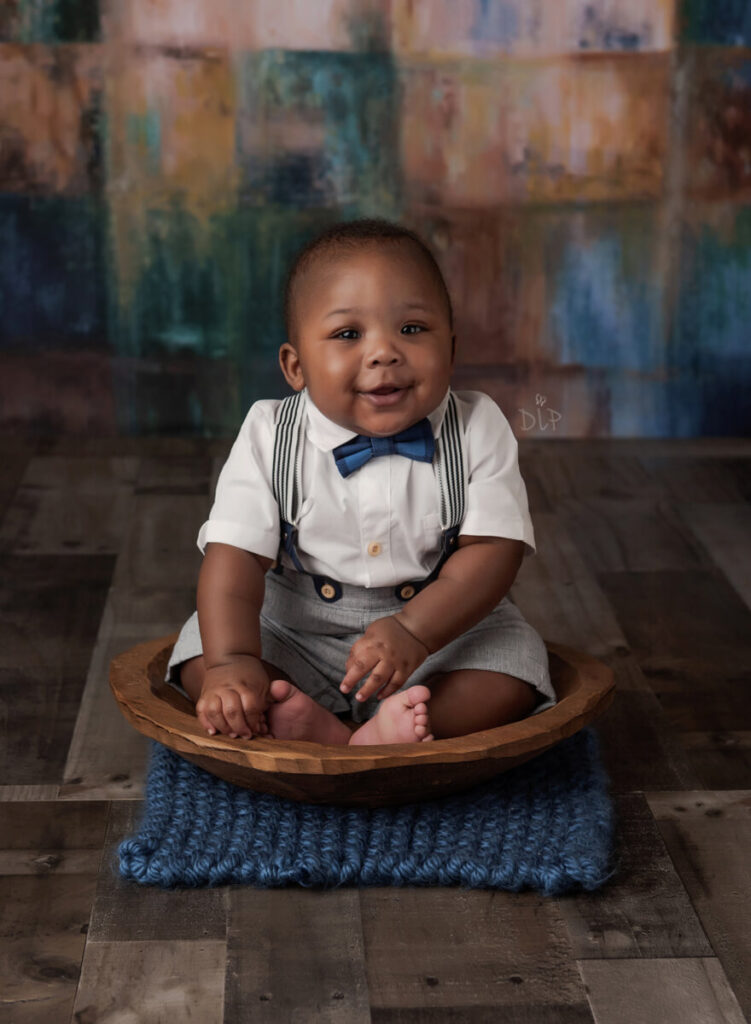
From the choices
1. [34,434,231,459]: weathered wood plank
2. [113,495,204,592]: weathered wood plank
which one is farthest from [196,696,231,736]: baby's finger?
[34,434,231,459]: weathered wood plank

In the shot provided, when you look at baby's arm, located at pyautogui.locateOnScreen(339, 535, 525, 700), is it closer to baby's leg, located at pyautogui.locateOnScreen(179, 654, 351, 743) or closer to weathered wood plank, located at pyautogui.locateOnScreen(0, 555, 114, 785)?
baby's leg, located at pyautogui.locateOnScreen(179, 654, 351, 743)

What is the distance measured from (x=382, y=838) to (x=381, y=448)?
0.36 m

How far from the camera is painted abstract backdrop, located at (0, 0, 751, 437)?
96.6 inches

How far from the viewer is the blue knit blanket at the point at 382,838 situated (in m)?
1.09

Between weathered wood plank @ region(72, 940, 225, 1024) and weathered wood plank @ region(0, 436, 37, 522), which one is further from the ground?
weathered wood plank @ region(72, 940, 225, 1024)

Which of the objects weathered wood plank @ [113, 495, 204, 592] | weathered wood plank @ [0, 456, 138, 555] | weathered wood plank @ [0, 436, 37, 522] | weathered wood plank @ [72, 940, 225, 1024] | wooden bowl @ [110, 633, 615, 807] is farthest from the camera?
weathered wood plank @ [0, 436, 37, 522]

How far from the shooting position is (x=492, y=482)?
1293 mm

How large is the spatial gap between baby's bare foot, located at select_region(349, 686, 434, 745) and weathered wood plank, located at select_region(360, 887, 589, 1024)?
4.9 inches

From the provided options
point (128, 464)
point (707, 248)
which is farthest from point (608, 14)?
point (128, 464)

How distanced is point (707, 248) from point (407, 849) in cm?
174

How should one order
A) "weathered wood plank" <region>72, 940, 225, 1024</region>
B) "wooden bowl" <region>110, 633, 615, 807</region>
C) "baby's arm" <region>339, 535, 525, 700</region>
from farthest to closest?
1. "baby's arm" <region>339, 535, 525, 700</region>
2. "wooden bowl" <region>110, 633, 615, 807</region>
3. "weathered wood plank" <region>72, 940, 225, 1024</region>

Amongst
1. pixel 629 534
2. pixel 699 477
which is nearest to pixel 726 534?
pixel 629 534

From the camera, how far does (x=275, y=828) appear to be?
3.76 feet

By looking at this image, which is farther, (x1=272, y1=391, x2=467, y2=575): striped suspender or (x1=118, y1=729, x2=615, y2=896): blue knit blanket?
(x1=272, y1=391, x2=467, y2=575): striped suspender
